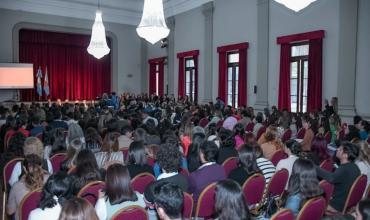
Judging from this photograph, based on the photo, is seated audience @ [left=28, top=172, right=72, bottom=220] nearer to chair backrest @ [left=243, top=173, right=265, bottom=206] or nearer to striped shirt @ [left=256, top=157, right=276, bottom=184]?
chair backrest @ [left=243, top=173, right=265, bottom=206]

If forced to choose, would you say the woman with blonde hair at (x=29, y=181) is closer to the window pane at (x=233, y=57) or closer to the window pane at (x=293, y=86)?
the window pane at (x=293, y=86)

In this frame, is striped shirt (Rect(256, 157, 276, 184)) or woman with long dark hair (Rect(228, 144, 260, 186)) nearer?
woman with long dark hair (Rect(228, 144, 260, 186))

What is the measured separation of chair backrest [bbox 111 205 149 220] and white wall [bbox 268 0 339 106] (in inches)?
333

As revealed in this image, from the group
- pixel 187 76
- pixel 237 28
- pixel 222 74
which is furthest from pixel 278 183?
pixel 187 76

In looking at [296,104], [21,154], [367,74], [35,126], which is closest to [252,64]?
[296,104]

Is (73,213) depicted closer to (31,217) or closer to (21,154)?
(31,217)

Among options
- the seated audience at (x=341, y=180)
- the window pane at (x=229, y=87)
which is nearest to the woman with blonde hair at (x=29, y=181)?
the seated audience at (x=341, y=180)

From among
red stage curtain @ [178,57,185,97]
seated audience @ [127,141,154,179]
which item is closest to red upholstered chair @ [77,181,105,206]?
seated audience @ [127,141,154,179]

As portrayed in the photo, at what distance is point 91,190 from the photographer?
3107 mm

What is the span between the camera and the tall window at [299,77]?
10.8m

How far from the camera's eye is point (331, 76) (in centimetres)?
979

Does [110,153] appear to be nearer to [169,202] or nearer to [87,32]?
[169,202]

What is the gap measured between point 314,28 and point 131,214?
30.2 feet

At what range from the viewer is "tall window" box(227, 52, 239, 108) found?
A: 13.4 meters
